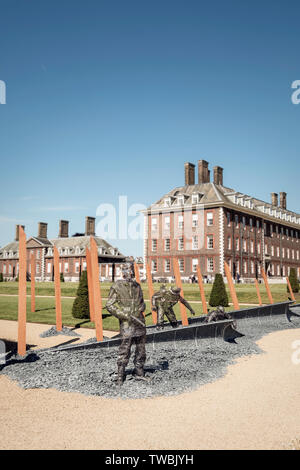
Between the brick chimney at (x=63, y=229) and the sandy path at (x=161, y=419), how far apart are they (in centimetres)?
6076

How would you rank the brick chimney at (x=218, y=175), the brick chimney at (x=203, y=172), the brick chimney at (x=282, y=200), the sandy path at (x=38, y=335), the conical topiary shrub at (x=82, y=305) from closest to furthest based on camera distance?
1. the sandy path at (x=38, y=335)
2. the conical topiary shrub at (x=82, y=305)
3. the brick chimney at (x=203, y=172)
4. the brick chimney at (x=218, y=175)
5. the brick chimney at (x=282, y=200)

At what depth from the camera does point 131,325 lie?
6.56 meters

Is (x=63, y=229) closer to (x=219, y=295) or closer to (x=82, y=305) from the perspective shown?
(x=219, y=295)

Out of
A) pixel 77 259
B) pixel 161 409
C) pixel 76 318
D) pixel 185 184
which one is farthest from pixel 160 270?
pixel 161 409

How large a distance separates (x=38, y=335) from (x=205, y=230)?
1404 inches

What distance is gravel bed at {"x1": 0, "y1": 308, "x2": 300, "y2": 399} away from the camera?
21.0 ft

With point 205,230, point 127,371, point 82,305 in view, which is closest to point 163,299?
point 127,371

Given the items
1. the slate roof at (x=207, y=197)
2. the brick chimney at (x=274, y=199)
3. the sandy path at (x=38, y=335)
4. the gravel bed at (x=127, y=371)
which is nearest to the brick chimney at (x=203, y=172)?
the slate roof at (x=207, y=197)

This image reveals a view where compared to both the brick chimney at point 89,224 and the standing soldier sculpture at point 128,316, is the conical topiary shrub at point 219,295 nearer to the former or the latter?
the standing soldier sculpture at point 128,316

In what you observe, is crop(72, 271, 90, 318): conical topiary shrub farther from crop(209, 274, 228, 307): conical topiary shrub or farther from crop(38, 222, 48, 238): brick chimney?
crop(38, 222, 48, 238): brick chimney

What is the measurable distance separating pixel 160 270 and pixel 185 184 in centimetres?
1185

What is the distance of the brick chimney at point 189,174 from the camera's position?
50750 millimetres

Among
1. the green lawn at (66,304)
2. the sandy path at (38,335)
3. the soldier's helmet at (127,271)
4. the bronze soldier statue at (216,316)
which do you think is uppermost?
the soldier's helmet at (127,271)
